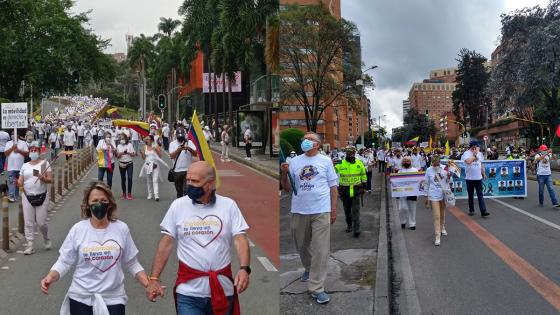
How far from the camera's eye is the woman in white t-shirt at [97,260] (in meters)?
4.10

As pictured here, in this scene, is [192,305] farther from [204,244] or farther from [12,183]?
[12,183]

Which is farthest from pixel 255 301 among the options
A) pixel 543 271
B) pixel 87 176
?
pixel 87 176

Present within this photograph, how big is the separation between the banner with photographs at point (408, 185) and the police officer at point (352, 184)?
1771 mm

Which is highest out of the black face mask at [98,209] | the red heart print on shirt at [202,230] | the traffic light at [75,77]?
the traffic light at [75,77]

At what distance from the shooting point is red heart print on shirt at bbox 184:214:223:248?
12.1 feet

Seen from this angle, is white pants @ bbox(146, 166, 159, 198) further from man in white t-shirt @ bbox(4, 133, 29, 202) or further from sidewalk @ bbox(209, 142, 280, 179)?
man in white t-shirt @ bbox(4, 133, 29, 202)

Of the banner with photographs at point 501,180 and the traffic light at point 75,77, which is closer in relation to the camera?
the banner with photographs at point 501,180

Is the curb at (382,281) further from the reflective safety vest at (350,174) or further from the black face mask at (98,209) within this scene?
the black face mask at (98,209)

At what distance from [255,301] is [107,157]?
8.80 metres

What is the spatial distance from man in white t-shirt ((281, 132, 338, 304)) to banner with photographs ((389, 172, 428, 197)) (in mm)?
6792

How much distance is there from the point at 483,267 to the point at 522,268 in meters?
0.50

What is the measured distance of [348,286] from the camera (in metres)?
6.66

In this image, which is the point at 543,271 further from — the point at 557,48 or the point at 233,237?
the point at 557,48

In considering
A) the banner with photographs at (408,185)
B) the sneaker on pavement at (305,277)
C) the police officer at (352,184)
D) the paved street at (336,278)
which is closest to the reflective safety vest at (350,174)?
the police officer at (352,184)
